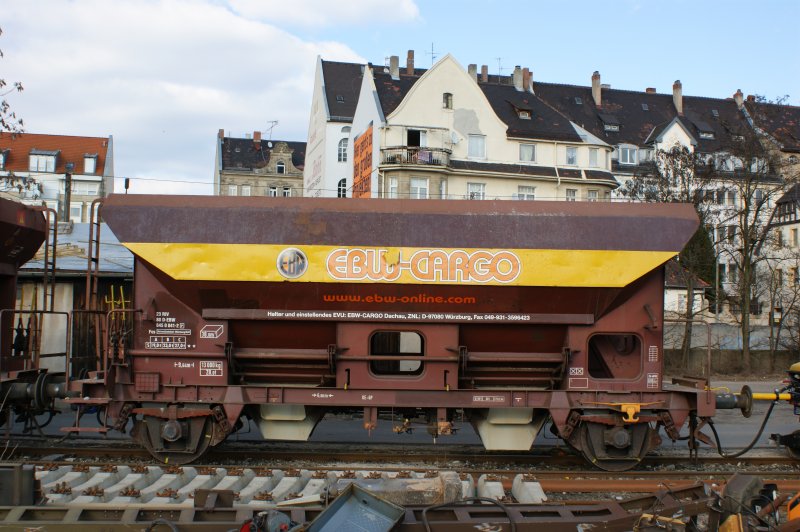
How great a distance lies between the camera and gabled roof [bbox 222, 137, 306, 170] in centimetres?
7969

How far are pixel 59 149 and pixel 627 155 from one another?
55328 mm

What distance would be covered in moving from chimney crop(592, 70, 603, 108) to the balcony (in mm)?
→ 28759

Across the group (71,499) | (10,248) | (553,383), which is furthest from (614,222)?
(10,248)

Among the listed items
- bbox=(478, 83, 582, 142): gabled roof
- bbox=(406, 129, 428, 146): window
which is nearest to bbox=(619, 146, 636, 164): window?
bbox=(478, 83, 582, 142): gabled roof

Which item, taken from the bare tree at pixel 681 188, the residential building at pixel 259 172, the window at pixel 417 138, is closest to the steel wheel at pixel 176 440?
the bare tree at pixel 681 188

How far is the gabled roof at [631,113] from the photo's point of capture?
190 feet

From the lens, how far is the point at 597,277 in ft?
30.6

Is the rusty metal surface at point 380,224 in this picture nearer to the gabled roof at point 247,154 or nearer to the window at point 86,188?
the window at point 86,188

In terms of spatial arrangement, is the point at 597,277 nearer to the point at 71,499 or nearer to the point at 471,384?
the point at 471,384

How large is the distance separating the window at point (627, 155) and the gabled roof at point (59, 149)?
164ft

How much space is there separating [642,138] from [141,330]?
55338 millimetres

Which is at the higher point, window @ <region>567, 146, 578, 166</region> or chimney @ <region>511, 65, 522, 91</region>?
chimney @ <region>511, 65, 522, 91</region>

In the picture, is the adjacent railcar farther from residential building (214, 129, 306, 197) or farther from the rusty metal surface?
residential building (214, 129, 306, 197)

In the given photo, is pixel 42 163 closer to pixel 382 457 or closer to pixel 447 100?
pixel 447 100
